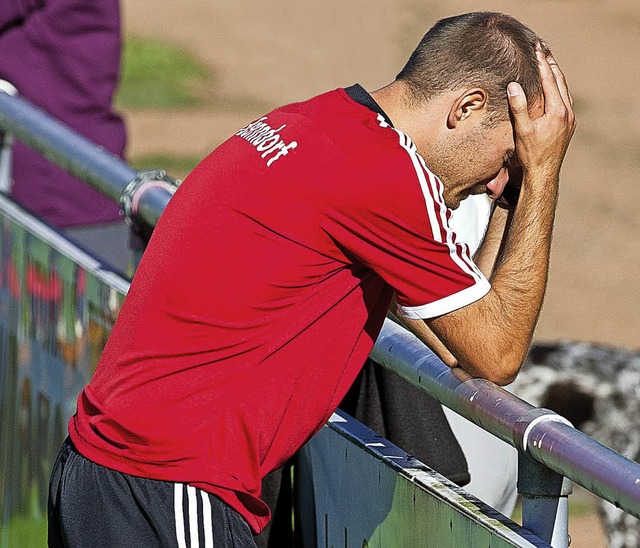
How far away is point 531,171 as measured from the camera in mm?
2322

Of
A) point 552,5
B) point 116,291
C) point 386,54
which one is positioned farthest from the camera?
point 552,5

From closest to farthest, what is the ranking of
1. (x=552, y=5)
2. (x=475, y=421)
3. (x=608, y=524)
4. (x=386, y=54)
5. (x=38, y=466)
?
1. (x=475, y=421)
2. (x=38, y=466)
3. (x=608, y=524)
4. (x=386, y=54)
5. (x=552, y=5)

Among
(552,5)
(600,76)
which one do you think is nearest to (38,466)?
(600,76)

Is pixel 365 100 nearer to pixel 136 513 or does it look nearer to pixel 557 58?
pixel 136 513

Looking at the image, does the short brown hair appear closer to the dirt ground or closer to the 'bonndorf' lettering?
the 'bonndorf' lettering

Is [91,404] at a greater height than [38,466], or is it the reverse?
[91,404]

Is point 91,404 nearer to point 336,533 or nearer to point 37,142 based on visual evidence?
point 336,533

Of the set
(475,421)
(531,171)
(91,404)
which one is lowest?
(91,404)

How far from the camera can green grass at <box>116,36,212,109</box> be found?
14039mm

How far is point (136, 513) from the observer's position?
2246mm

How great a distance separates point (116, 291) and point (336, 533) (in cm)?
88

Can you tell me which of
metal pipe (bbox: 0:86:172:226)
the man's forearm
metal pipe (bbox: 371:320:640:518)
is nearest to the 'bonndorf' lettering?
metal pipe (bbox: 371:320:640:518)

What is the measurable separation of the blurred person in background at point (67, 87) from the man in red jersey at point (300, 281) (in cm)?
240

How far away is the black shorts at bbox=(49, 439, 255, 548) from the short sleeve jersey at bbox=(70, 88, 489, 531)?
0.07ft
